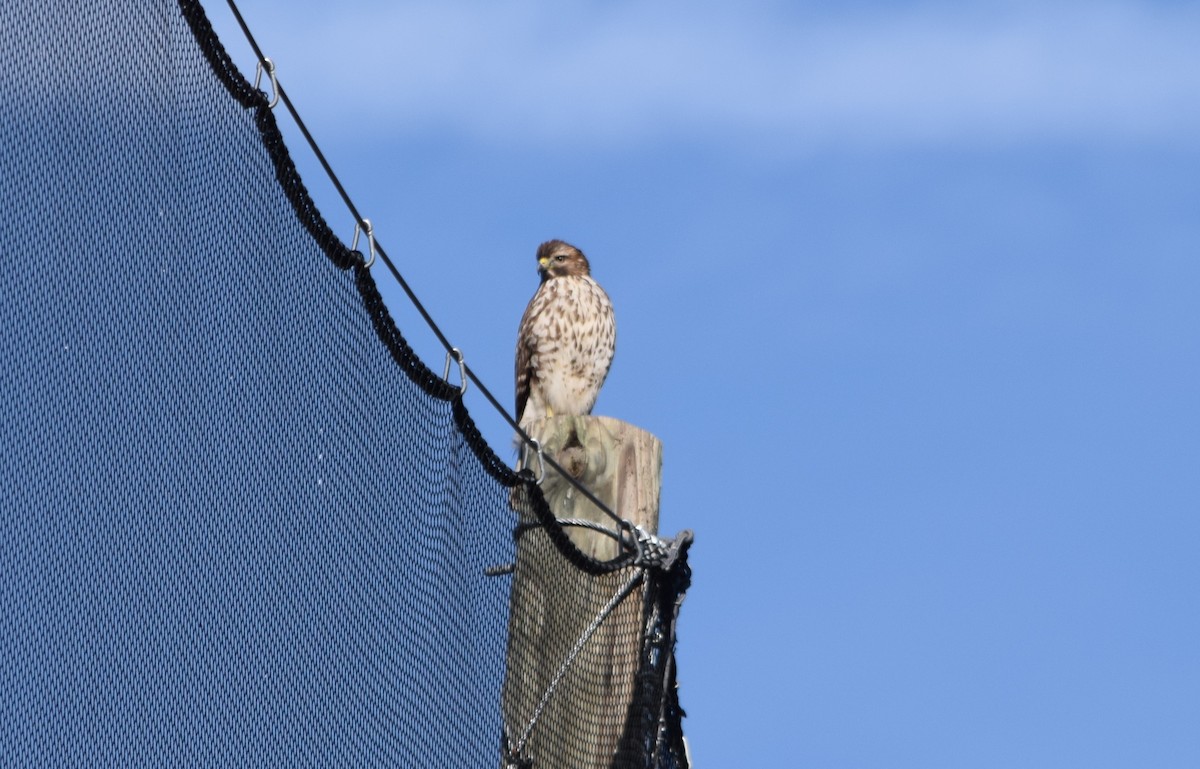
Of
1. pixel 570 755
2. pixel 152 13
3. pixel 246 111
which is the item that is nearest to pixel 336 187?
pixel 246 111

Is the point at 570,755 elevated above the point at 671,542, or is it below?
below

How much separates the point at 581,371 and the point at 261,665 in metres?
6.23

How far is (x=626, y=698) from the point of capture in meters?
3.90

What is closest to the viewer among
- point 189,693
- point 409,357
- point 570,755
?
point 189,693

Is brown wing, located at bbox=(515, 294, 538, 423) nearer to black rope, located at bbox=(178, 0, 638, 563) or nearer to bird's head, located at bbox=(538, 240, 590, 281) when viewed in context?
bird's head, located at bbox=(538, 240, 590, 281)

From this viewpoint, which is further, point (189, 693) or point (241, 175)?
point (241, 175)

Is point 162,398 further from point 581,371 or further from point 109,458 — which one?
point 581,371

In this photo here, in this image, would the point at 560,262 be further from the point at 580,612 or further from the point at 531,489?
the point at 531,489

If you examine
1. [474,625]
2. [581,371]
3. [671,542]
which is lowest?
[474,625]

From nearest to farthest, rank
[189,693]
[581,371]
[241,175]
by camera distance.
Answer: [189,693], [241,175], [581,371]

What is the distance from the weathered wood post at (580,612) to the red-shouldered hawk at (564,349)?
383 cm

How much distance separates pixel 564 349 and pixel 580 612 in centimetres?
465

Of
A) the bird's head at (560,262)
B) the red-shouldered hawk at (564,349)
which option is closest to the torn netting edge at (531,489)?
the red-shouldered hawk at (564,349)

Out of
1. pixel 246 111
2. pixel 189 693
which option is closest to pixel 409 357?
pixel 246 111
